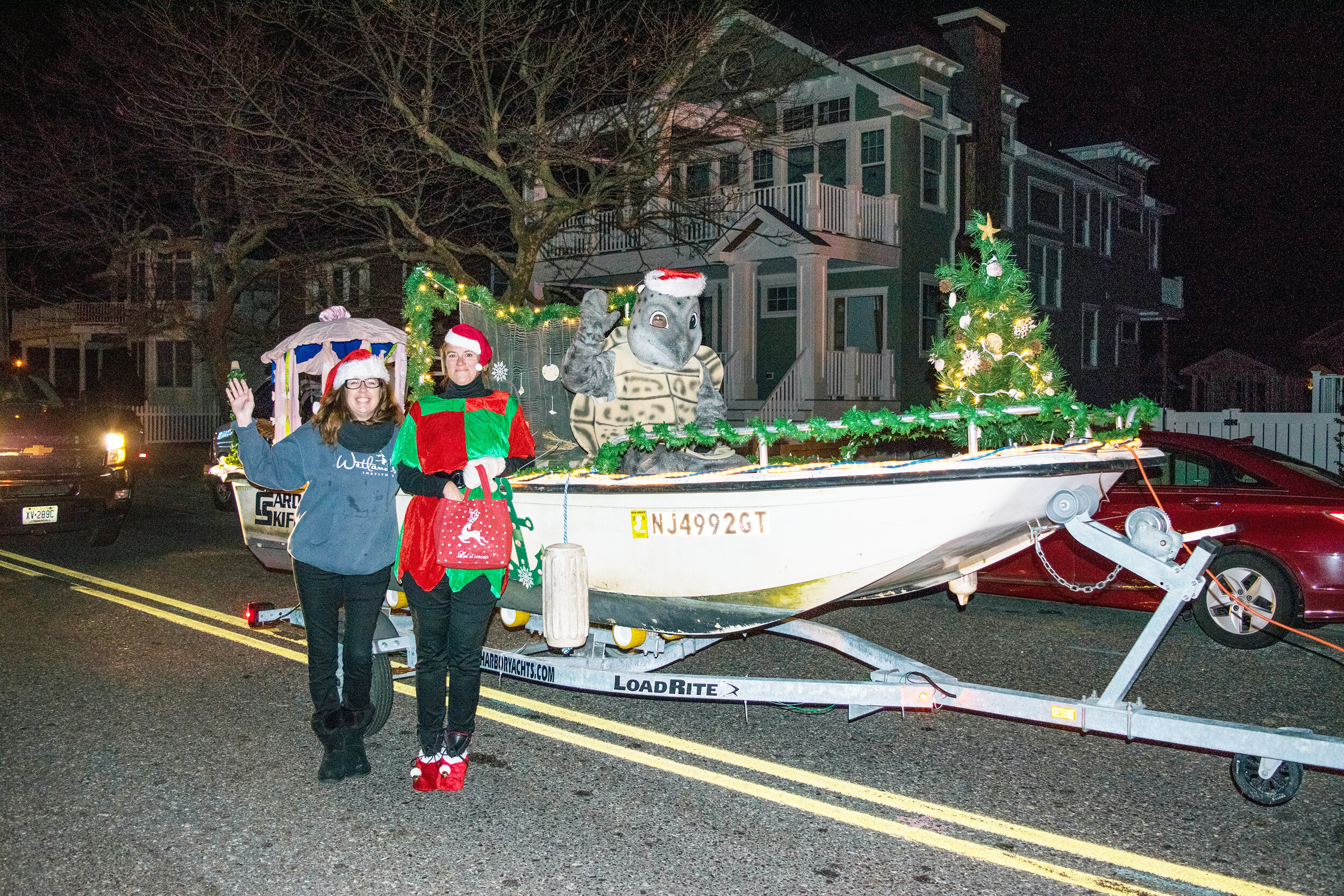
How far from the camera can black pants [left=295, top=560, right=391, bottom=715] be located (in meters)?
4.71

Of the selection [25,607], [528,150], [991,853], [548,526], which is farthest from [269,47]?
[991,853]

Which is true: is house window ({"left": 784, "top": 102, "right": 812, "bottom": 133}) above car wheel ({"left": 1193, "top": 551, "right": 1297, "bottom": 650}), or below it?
above

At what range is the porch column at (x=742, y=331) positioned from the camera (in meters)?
20.9

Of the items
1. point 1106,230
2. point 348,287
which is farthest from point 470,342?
point 1106,230

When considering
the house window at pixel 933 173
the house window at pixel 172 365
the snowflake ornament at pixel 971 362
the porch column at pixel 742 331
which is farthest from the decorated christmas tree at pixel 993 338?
the house window at pixel 172 365

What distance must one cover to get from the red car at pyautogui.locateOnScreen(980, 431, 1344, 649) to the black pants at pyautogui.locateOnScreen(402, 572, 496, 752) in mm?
3969

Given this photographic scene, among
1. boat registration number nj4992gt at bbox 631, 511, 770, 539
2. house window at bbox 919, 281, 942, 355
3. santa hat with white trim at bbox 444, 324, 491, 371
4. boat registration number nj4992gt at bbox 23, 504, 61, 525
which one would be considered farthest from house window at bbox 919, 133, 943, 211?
santa hat with white trim at bbox 444, 324, 491, 371

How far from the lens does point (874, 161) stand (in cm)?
2217

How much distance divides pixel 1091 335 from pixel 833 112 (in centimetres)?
1122

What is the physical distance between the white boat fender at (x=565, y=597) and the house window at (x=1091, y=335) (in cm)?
2657

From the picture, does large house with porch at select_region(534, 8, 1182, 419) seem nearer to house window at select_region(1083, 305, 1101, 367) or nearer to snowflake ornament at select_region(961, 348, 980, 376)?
house window at select_region(1083, 305, 1101, 367)

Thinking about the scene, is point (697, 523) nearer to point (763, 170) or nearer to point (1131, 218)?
point (763, 170)

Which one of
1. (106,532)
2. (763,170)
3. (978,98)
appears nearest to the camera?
(106,532)

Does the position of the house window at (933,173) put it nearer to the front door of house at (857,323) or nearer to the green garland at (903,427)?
the front door of house at (857,323)
